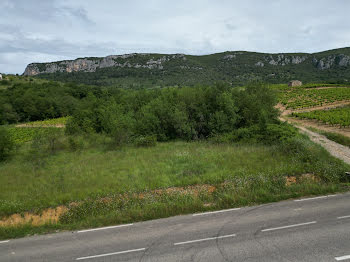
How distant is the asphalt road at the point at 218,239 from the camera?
675cm

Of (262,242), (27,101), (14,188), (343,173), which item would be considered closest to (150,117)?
(14,188)

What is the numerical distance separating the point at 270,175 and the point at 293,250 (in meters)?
6.85

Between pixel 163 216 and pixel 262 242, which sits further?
pixel 163 216

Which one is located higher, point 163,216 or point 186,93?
point 186,93

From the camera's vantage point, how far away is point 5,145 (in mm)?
28188

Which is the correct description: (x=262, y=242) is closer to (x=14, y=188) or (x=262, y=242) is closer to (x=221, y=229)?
(x=221, y=229)

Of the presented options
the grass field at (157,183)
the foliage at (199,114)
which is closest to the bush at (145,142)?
the foliage at (199,114)

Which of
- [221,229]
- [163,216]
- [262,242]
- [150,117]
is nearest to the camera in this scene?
[262,242]

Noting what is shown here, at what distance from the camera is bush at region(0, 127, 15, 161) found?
28.0 metres

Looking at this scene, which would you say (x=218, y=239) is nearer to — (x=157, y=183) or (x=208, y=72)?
(x=157, y=183)

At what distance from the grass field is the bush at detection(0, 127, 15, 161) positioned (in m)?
10.4

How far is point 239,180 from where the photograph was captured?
12469 millimetres

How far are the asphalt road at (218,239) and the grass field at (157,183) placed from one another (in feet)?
2.67

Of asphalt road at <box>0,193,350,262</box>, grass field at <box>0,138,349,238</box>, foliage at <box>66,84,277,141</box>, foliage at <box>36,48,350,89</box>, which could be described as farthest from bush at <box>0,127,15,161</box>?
foliage at <box>36,48,350,89</box>
